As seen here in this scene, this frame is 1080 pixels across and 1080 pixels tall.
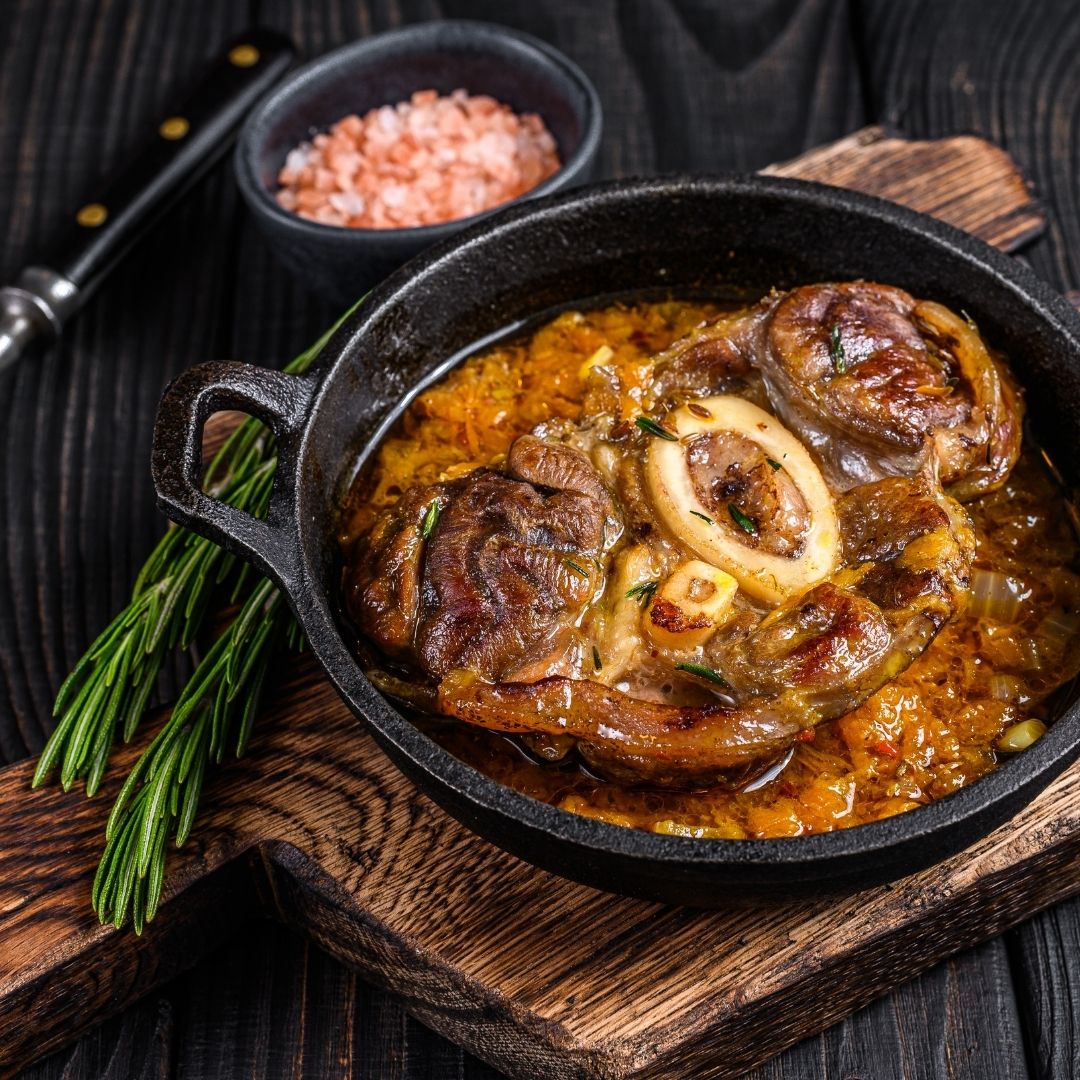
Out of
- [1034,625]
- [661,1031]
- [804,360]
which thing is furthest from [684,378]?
[661,1031]

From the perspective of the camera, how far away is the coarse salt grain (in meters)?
4.99

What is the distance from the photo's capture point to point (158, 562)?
13.4 ft

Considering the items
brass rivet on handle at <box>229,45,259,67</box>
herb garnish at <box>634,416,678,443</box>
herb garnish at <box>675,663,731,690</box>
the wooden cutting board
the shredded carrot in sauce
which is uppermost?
brass rivet on handle at <box>229,45,259,67</box>

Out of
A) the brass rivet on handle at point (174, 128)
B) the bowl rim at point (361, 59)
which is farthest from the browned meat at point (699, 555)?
the brass rivet on handle at point (174, 128)

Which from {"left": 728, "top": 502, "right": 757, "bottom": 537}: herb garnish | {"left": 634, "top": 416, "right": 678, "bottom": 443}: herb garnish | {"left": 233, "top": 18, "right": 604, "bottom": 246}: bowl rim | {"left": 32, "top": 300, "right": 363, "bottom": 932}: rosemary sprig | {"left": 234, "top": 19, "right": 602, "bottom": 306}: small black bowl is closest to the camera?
{"left": 728, "top": 502, "right": 757, "bottom": 537}: herb garnish

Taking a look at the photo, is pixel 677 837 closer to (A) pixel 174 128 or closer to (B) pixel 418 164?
(B) pixel 418 164

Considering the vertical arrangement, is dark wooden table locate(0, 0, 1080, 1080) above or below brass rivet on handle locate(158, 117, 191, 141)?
below

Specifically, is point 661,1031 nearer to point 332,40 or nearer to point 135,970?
point 135,970

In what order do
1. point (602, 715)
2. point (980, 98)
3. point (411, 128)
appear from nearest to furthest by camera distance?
point (602, 715), point (411, 128), point (980, 98)

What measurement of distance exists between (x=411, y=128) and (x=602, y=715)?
307cm

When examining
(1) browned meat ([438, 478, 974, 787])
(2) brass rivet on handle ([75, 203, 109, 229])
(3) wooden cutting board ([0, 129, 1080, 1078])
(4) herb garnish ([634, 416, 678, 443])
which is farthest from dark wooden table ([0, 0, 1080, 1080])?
(4) herb garnish ([634, 416, 678, 443])

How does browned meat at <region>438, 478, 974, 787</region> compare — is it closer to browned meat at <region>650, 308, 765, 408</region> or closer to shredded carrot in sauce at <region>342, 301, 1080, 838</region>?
shredded carrot in sauce at <region>342, 301, 1080, 838</region>

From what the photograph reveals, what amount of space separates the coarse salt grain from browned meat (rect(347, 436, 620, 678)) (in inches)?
75.6

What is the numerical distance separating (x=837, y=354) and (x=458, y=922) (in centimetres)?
168
